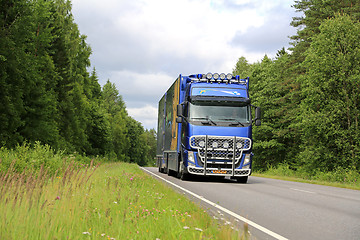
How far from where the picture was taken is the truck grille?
→ 15.7m

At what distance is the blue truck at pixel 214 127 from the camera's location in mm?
15734

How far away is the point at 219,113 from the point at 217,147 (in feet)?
4.95

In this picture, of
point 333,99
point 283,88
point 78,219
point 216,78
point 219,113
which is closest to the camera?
point 78,219

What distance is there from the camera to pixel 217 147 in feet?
51.7

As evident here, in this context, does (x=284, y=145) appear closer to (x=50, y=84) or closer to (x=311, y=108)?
(x=311, y=108)

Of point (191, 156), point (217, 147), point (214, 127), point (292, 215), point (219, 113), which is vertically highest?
point (219, 113)

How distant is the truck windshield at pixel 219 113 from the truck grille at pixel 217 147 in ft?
2.59

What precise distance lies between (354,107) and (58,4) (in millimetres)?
36071

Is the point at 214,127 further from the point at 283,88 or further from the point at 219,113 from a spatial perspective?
the point at 283,88

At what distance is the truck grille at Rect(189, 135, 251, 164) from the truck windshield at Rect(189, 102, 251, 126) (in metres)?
0.79

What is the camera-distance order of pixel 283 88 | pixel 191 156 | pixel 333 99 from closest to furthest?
pixel 191 156
pixel 333 99
pixel 283 88

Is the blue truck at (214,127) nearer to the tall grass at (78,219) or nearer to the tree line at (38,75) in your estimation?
the tall grass at (78,219)

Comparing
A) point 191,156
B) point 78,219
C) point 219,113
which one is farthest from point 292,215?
point 219,113

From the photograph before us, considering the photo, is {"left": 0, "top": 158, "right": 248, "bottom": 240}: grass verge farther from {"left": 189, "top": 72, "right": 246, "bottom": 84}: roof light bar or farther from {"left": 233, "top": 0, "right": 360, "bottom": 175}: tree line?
{"left": 233, "top": 0, "right": 360, "bottom": 175}: tree line
